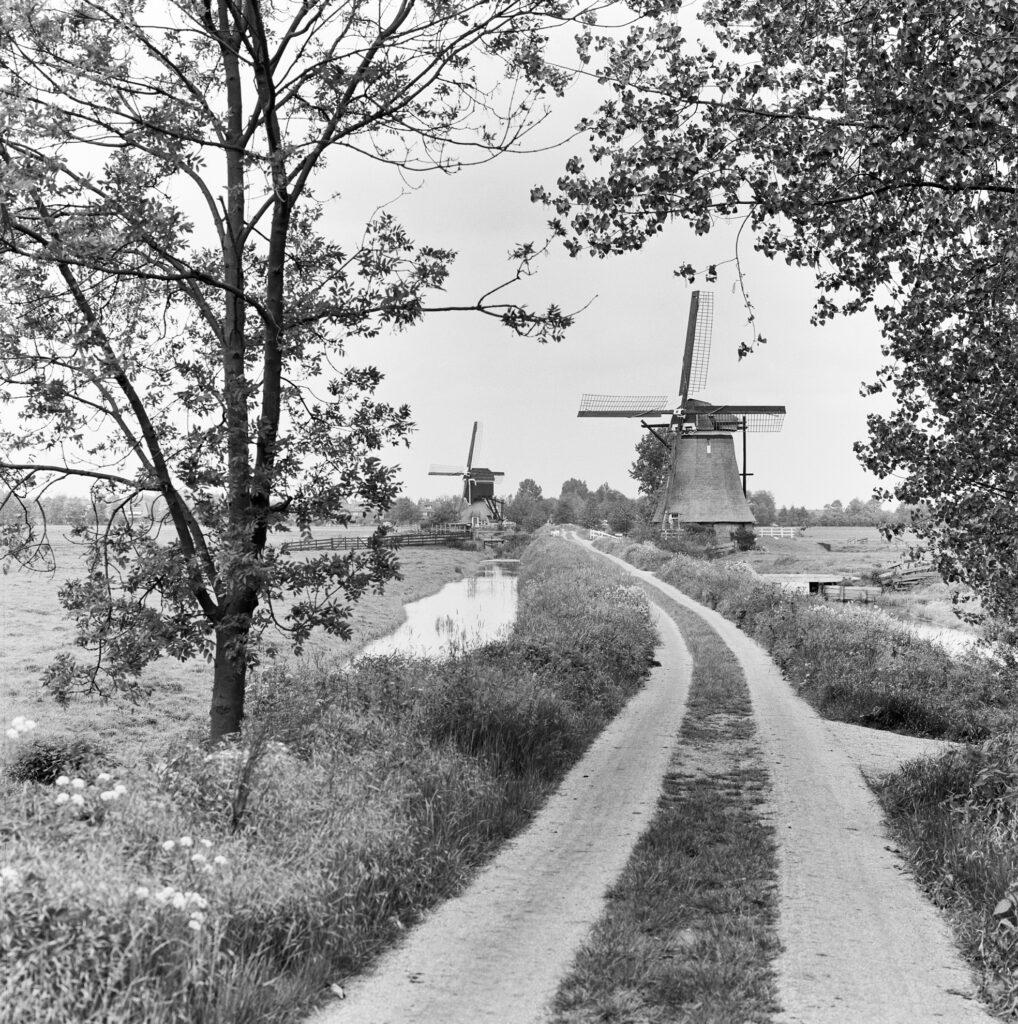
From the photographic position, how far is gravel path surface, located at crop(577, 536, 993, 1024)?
5727 mm

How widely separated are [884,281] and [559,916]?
7401 millimetres

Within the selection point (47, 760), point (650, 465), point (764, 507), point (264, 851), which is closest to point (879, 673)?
point (264, 851)

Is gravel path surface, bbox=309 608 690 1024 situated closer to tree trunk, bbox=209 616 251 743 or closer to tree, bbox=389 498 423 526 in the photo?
tree trunk, bbox=209 616 251 743

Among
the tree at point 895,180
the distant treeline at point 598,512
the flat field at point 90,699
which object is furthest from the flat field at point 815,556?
the tree at point 895,180

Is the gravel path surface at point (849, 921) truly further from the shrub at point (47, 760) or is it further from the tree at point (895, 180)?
the shrub at point (47, 760)

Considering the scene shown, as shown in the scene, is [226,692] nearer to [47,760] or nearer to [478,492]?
[47,760]

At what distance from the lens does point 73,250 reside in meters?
8.30

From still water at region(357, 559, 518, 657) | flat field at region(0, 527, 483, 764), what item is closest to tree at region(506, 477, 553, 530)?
still water at region(357, 559, 518, 657)

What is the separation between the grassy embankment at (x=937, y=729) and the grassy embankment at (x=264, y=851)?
12.5 feet

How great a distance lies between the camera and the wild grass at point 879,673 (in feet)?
49.8

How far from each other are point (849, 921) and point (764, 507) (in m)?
186

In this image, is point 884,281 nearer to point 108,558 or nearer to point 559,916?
point 559,916

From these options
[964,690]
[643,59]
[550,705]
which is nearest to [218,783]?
[550,705]

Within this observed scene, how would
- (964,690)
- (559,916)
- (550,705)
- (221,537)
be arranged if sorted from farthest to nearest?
(964,690) < (550,705) < (221,537) < (559,916)
